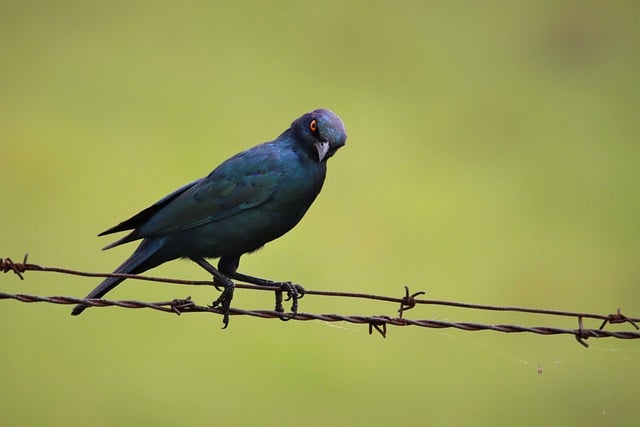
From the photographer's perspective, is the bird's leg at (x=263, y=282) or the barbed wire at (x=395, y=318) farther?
the bird's leg at (x=263, y=282)

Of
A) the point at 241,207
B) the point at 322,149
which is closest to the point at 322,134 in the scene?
the point at 322,149

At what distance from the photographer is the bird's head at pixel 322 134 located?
4.37 m

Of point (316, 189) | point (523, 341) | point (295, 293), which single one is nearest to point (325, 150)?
point (316, 189)

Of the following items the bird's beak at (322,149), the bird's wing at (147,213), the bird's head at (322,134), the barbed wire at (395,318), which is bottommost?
the barbed wire at (395,318)

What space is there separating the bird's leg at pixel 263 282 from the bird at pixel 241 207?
1cm

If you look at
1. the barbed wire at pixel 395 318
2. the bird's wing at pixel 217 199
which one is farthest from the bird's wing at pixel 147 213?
the barbed wire at pixel 395 318

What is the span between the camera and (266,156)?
4.50 meters

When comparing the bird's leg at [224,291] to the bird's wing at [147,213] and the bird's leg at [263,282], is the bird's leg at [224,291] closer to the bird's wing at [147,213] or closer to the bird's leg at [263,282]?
the bird's leg at [263,282]

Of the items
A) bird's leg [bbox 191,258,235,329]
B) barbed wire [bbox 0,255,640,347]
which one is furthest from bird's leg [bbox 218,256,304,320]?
barbed wire [bbox 0,255,640,347]

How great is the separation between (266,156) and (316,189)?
0.28 meters

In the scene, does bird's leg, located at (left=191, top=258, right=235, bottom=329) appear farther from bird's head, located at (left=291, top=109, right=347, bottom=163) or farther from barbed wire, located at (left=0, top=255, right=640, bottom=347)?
bird's head, located at (left=291, top=109, right=347, bottom=163)

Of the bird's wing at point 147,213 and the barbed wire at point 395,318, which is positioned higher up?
the bird's wing at point 147,213

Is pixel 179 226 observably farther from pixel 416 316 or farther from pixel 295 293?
pixel 416 316

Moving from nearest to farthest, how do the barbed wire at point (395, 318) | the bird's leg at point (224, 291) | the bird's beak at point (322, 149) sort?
the barbed wire at point (395, 318) → the bird's leg at point (224, 291) → the bird's beak at point (322, 149)
